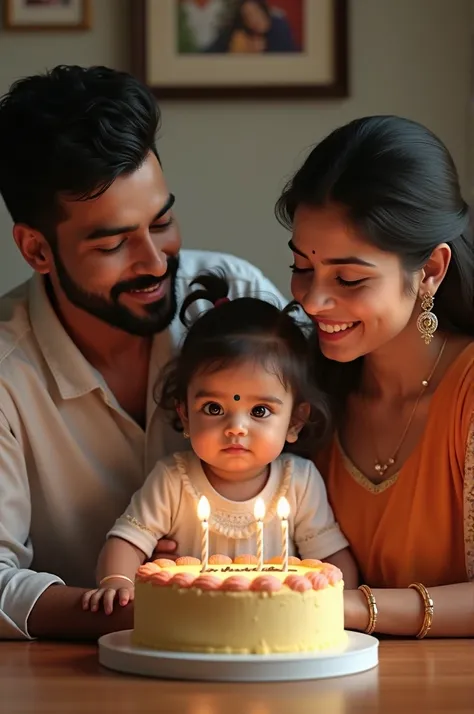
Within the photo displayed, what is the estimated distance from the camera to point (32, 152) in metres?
2.47

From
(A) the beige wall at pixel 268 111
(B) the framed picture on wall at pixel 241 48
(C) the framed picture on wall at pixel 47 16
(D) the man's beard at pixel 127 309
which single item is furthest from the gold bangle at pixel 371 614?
(C) the framed picture on wall at pixel 47 16

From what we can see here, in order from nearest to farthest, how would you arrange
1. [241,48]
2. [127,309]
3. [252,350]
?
[252,350] < [127,309] < [241,48]

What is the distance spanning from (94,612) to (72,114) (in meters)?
1.02

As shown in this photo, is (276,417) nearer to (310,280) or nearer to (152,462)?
(310,280)

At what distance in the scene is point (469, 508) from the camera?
207cm

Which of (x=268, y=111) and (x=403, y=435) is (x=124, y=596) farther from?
(x=268, y=111)

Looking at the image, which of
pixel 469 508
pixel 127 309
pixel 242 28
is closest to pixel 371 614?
pixel 469 508

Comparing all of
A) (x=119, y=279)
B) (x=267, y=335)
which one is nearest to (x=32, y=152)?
(x=119, y=279)

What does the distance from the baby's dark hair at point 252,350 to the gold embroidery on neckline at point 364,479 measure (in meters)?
0.07

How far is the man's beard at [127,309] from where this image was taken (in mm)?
2428

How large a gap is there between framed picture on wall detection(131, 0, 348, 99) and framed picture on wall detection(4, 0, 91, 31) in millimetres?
159

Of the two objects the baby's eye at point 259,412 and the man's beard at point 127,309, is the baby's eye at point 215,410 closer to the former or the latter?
the baby's eye at point 259,412

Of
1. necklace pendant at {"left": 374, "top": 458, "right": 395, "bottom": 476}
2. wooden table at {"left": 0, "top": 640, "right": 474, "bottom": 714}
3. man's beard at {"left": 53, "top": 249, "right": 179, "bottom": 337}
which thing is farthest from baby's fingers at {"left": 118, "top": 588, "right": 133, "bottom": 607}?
man's beard at {"left": 53, "top": 249, "right": 179, "bottom": 337}

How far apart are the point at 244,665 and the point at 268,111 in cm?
222
